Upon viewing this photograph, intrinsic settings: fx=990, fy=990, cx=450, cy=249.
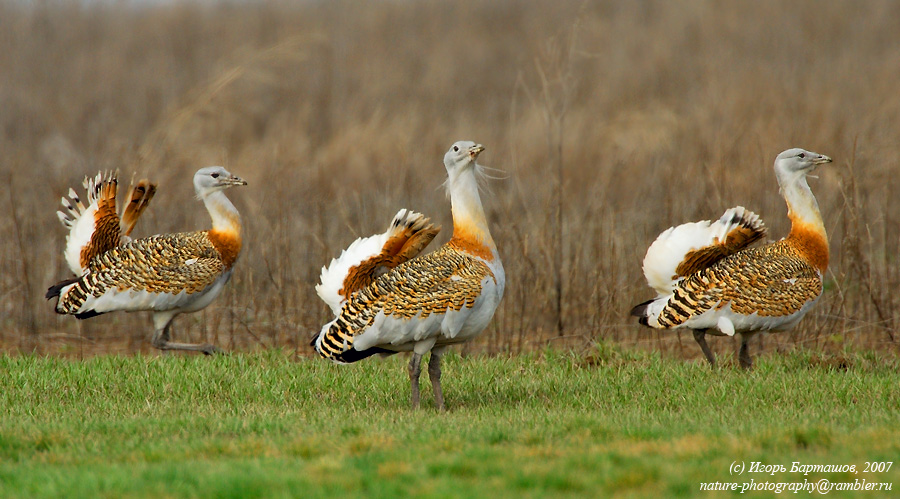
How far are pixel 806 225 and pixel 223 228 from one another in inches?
174

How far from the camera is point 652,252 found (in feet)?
23.2

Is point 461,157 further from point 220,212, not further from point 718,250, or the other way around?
point 220,212

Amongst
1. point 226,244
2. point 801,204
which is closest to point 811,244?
point 801,204

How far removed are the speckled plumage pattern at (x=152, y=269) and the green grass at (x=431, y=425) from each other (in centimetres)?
58

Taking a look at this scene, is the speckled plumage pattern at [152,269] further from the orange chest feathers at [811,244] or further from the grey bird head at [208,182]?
the orange chest feathers at [811,244]

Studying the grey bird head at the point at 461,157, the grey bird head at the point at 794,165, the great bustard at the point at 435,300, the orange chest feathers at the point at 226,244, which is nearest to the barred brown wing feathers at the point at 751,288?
the grey bird head at the point at 794,165

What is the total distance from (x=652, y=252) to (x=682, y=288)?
369 mm

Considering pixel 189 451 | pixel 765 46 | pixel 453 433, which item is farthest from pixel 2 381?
pixel 765 46

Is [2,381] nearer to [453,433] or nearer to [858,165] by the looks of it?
[453,433]

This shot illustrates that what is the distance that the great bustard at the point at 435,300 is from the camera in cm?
557

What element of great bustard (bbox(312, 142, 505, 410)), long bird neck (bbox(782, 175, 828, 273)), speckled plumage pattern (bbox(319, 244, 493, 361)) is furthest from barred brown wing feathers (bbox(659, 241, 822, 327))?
speckled plumage pattern (bbox(319, 244, 493, 361))

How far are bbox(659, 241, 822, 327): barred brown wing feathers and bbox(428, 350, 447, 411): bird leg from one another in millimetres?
1733

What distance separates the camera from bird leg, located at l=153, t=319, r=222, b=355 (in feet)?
25.2

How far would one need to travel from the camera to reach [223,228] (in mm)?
7863
